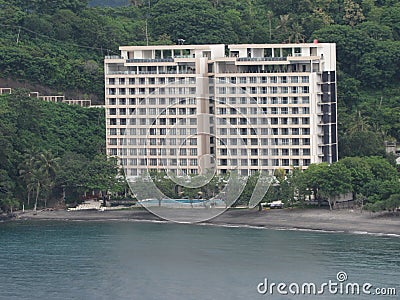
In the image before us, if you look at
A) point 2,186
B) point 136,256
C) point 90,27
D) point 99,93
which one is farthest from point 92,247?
point 90,27

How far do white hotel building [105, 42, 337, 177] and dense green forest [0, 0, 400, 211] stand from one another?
2629 mm

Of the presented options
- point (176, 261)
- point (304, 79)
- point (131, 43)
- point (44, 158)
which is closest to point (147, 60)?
point (44, 158)

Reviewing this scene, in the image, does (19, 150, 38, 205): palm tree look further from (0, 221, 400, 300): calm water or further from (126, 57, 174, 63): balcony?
(126, 57, 174, 63): balcony

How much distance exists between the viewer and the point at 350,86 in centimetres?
6481

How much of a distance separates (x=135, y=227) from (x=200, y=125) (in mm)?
5905

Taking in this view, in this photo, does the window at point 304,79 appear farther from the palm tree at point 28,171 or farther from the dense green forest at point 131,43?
the palm tree at point 28,171

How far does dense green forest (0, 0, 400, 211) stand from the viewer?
5850 centimetres

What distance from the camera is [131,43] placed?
225 ft

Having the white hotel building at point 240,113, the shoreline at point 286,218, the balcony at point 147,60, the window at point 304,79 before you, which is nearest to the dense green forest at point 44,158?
the shoreline at point 286,218

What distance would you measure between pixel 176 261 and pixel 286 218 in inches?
352

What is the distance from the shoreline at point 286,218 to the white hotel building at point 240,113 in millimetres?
2039

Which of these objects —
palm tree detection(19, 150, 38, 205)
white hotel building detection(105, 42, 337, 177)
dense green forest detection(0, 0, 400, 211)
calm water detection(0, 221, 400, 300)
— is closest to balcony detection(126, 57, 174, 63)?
white hotel building detection(105, 42, 337, 177)

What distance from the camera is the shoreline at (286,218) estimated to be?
5022cm

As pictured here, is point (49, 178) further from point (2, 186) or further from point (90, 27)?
point (90, 27)
